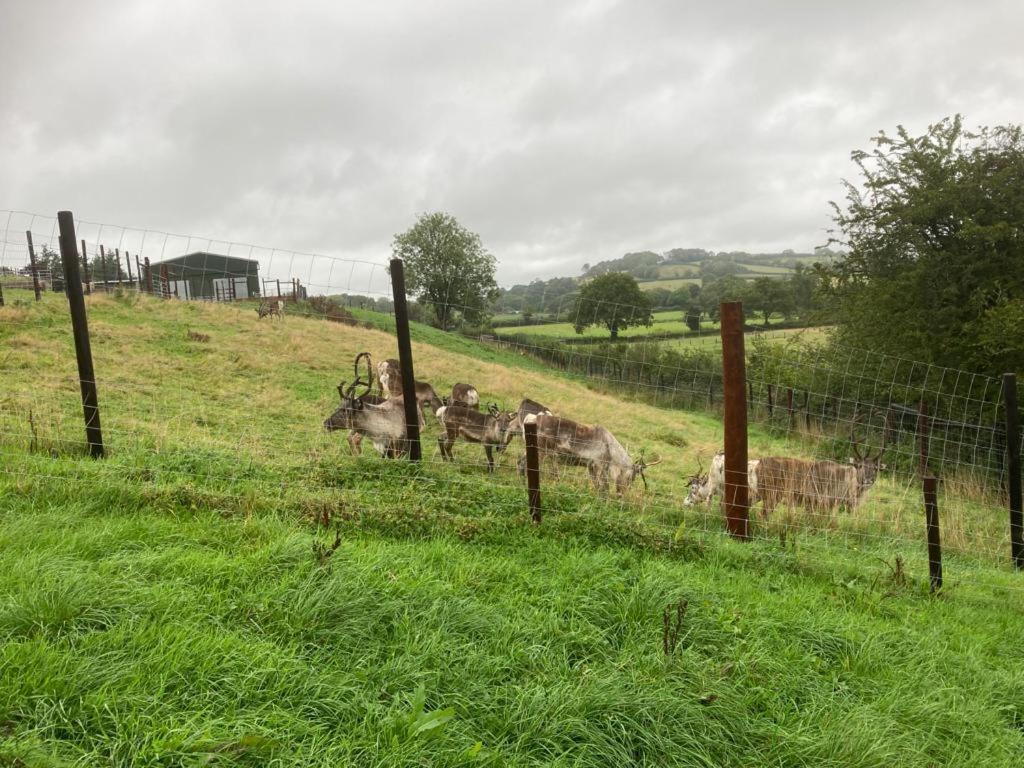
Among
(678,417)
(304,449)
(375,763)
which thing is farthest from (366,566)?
(678,417)

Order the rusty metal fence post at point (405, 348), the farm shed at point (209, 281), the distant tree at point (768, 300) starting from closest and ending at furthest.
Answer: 1. the rusty metal fence post at point (405, 348)
2. the distant tree at point (768, 300)
3. the farm shed at point (209, 281)

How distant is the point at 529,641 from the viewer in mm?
3422

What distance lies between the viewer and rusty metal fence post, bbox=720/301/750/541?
5570 millimetres

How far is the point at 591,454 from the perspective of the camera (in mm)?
8570

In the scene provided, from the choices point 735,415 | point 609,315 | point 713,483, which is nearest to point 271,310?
point 609,315

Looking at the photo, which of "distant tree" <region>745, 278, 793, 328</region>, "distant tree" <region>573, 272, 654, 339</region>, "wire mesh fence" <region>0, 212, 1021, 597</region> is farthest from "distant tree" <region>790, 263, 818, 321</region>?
"distant tree" <region>573, 272, 654, 339</region>

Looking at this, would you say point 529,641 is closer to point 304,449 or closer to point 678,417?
point 304,449

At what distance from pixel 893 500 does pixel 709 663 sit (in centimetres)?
798

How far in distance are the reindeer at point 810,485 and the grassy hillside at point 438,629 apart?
0.80 meters

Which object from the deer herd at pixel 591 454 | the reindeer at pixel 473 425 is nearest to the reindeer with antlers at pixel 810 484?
the deer herd at pixel 591 454

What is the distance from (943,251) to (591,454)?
12586 mm

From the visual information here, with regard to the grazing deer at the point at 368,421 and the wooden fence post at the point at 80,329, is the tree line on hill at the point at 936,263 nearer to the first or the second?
the grazing deer at the point at 368,421

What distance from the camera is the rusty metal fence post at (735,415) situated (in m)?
5.57

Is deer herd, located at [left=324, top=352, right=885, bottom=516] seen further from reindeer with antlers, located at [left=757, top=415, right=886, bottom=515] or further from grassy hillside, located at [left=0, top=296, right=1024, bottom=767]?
grassy hillside, located at [left=0, top=296, right=1024, bottom=767]
